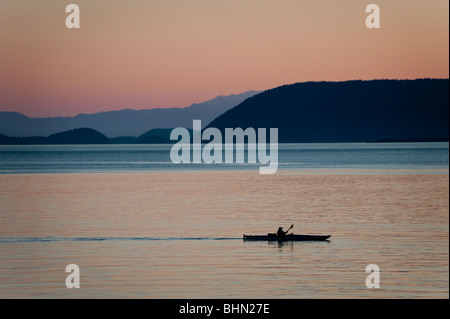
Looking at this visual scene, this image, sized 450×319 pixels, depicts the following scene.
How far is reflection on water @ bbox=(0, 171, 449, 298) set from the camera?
76.3ft

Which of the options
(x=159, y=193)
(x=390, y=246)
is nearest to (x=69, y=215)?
(x=159, y=193)

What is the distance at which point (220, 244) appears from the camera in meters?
31.9

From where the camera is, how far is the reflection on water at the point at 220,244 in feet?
76.3

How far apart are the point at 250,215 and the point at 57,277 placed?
20.7 m

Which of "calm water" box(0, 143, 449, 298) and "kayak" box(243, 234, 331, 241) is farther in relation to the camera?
"kayak" box(243, 234, 331, 241)

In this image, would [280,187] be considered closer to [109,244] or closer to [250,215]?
[250,215]

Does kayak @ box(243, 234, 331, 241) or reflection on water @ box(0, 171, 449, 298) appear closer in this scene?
reflection on water @ box(0, 171, 449, 298)

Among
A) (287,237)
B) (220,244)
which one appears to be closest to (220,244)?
(220,244)

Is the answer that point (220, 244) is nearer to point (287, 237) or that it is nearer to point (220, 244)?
point (220, 244)

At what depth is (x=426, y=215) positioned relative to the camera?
140 feet

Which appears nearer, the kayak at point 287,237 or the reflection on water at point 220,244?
the reflection on water at point 220,244

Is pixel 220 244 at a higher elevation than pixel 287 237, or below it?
below
